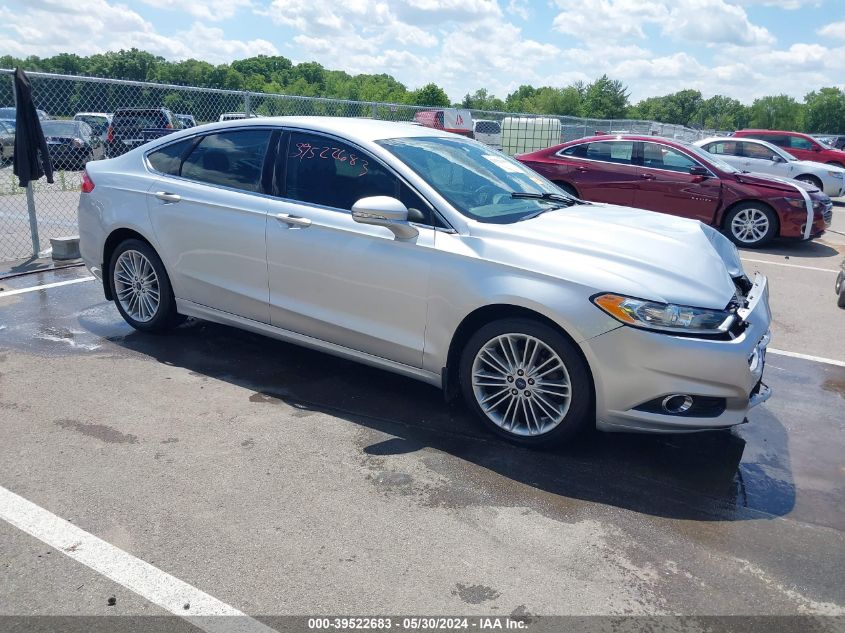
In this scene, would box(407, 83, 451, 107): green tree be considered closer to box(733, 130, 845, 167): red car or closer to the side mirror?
box(733, 130, 845, 167): red car

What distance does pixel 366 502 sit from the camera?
3441mm

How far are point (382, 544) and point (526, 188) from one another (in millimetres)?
2710

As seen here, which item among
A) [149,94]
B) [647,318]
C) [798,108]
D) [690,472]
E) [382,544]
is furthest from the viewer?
[798,108]

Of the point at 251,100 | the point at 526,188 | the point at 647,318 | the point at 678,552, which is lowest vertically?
the point at 678,552

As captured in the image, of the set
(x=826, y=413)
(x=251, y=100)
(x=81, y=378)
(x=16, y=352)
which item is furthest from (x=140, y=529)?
(x=251, y=100)

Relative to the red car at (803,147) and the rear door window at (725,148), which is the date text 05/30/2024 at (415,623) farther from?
the red car at (803,147)

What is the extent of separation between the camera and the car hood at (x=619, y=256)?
3697 mm

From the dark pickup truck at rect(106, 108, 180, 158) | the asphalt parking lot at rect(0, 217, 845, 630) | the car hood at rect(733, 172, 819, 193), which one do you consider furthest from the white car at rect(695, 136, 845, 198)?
the asphalt parking lot at rect(0, 217, 845, 630)

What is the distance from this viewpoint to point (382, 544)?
3115mm

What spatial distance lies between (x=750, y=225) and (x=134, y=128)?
10.7 meters

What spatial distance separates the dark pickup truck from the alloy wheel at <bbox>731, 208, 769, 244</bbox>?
8.60 meters

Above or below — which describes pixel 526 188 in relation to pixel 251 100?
below

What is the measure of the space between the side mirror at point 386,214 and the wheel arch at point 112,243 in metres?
2.08

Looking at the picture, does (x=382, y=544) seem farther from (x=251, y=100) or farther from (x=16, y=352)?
(x=251, y=100)
